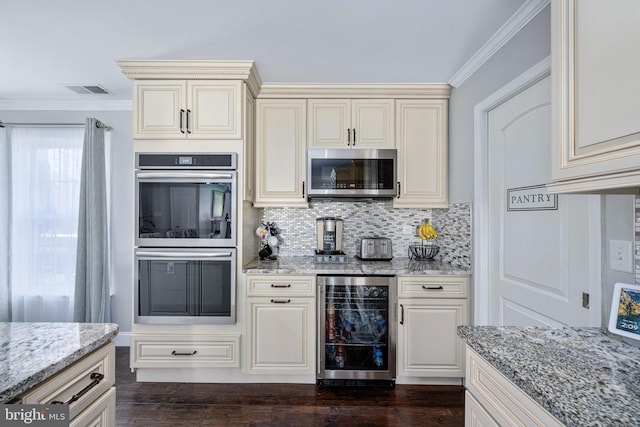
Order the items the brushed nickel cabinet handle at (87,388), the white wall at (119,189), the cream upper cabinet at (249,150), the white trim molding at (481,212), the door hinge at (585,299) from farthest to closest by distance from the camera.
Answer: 1. the white wall at (119,189)
2. the cream upper cabinet at (249,150)
3. the white trim molding at (481,212)
4. the door hinge at (585,299)
5. the brushed nickel cabinet handle at (87,388)

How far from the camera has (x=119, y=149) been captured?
323 centimetres

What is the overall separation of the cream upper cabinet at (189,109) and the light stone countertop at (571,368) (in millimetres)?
2144

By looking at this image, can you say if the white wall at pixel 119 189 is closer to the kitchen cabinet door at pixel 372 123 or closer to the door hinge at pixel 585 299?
the kitchen cabinet door at pixel 372 123

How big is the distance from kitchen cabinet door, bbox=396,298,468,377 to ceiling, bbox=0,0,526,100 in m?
1.80

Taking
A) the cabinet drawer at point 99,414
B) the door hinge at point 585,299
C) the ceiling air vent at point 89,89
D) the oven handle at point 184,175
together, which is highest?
the ceiling air vent at point 89,89

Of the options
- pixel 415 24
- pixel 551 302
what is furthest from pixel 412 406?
pixel 415 24

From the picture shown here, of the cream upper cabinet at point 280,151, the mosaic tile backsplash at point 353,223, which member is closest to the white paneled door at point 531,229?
the mosaic tile backsplash at point 353,223

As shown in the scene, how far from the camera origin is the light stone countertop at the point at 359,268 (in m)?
2.43

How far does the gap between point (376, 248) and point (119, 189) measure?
260 centimetres

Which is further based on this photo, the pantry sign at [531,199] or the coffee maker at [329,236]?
the coffee maker at [329,236]

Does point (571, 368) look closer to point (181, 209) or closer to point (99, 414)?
point (99, 414)

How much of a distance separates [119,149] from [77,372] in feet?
9.19

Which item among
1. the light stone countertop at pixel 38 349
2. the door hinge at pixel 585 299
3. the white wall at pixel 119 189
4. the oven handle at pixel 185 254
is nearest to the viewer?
the light stone countertop at pixel 38 349

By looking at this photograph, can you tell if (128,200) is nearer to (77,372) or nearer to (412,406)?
(77,372)
